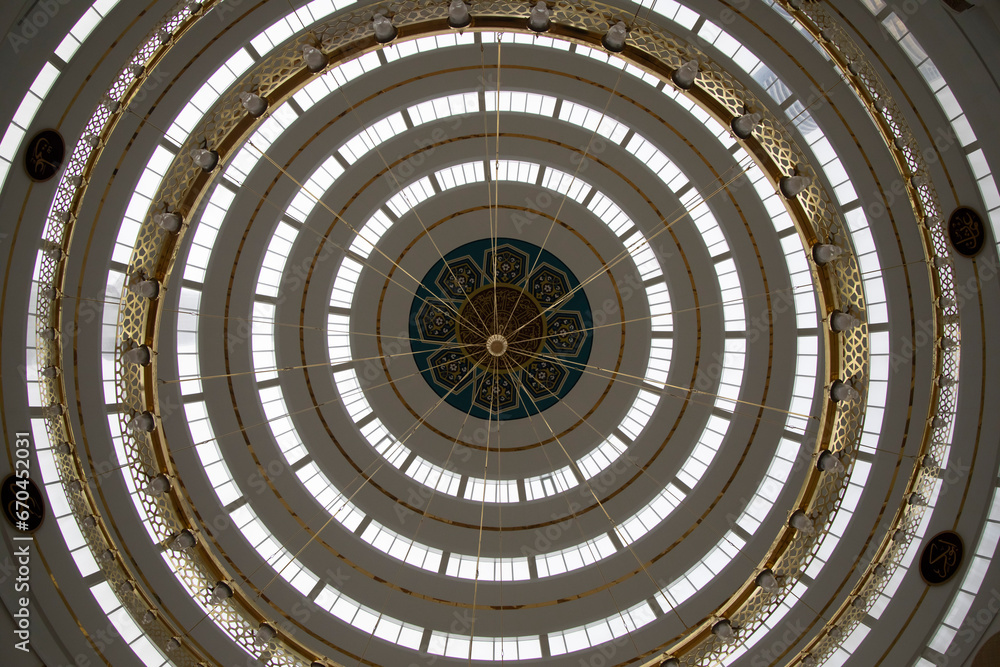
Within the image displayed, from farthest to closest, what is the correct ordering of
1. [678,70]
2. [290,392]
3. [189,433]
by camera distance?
[290,392] < [189,433] < [678,70]

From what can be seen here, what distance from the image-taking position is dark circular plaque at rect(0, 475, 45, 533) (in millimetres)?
11788

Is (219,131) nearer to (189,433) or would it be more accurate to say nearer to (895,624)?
(189,433)

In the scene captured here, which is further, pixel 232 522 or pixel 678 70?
pixel 232 522

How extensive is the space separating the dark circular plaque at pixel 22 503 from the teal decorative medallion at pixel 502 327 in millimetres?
9650

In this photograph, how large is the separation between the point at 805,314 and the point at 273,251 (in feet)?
47.5

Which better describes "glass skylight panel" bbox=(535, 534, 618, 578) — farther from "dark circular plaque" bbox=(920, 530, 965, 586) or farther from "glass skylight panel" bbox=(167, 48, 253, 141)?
"glass skylight panel" bbox=(167, 48, 253, 141)

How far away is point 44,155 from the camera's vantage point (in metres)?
11.3

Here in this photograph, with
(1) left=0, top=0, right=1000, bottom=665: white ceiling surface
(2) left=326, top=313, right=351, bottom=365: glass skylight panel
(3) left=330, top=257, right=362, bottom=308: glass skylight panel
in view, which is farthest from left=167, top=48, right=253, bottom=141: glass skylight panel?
(2) left=326, top=313, right=351, bottom=365: glass skylight panel

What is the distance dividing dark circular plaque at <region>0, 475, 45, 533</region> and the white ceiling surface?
1.62ft

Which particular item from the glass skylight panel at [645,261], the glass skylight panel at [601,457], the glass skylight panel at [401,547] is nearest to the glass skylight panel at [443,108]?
the glass skylight panel at [645,261]

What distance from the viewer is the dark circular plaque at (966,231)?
449 inches

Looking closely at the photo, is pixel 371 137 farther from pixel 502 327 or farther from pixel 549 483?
pixel 549 483

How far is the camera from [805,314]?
54.6ft

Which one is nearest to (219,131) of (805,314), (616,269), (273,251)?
(273,251)
